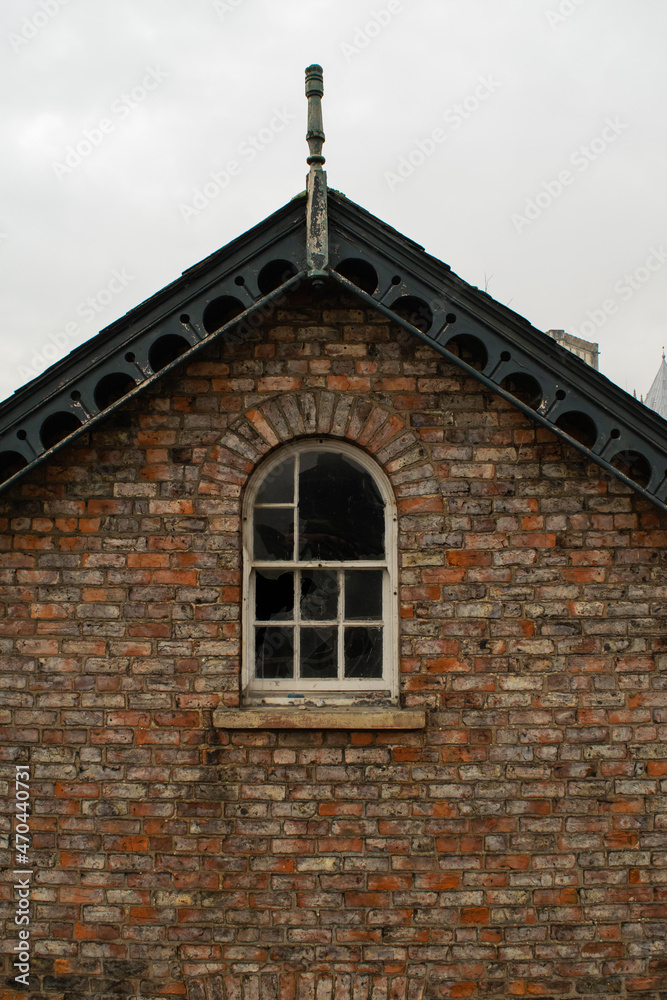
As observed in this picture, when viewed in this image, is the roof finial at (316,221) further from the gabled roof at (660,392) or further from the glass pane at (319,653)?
the gabled roof at (660,392)

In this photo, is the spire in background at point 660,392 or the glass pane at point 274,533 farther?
the spire in background at point 660,392

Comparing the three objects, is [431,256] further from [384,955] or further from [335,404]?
[384,955]

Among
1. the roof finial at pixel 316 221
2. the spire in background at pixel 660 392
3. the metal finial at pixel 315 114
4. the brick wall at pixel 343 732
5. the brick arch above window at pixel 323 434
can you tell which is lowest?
the brick wall at pixel 343 732

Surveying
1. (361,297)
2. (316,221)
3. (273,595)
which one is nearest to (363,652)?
(273,595)

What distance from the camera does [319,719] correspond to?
13.1 feet

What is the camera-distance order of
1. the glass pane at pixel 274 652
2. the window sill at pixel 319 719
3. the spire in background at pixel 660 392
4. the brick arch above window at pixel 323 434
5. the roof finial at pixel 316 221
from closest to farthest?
1. the roof finial at pixel 316 221
2. the window sill at pixel 319 719
3. the brick arch above window at pixel 323 434
4. the glass pane at pixel 274 652
5. the spire in background at pixel 660 392

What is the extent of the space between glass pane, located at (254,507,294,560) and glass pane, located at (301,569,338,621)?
19 centimetres

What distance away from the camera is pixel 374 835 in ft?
13.2

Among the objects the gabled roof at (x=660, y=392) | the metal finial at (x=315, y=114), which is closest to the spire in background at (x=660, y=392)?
the gabled roof at (x=660, y=392)

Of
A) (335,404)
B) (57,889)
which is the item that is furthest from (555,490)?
(57,889)

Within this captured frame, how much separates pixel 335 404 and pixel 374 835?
248 cm

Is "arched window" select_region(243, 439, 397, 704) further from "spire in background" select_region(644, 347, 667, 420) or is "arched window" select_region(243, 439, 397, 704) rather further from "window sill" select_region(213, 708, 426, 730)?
"spire in background" select_region(644, 347, 667, 420)

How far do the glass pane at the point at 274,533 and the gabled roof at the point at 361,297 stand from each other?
1045 millimetres

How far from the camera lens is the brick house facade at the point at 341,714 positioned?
399cm
